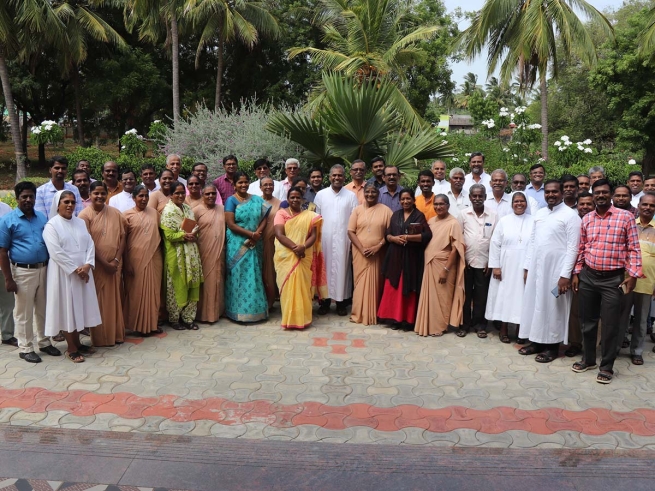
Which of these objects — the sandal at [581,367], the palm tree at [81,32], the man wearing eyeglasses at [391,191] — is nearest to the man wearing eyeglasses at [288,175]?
the man wearing eyeglasses at [391,191]

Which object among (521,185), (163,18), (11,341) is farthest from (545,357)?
(163,18)

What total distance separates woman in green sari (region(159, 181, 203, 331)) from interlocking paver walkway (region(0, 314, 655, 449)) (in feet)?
1.12

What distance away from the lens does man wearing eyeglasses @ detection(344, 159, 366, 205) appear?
22.9 ft

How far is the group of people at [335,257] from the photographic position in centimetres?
513

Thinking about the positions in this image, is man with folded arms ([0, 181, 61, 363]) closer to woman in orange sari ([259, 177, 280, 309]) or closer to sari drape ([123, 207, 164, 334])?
sari drape ([123, 207, 164, 334])

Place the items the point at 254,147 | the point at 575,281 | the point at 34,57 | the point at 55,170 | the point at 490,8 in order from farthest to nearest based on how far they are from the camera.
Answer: the point at 34,57 → the point at 490,8 → the point at 254,147 → the point at 55,170 → the point at 575,281

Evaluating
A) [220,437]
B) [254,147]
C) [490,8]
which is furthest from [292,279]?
[490,8]

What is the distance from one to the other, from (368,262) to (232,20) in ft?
58.2

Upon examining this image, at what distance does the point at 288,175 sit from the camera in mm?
7164

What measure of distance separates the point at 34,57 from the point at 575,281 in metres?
25.0

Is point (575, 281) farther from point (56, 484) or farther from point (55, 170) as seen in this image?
point (55, 170)

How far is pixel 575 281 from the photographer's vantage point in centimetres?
524

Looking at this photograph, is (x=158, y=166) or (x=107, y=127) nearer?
(x=158, y=166)

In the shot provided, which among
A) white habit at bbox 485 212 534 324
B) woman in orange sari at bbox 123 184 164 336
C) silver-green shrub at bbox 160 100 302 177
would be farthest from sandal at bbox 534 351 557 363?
silver-green shrub at bbox 160 100 302 177
